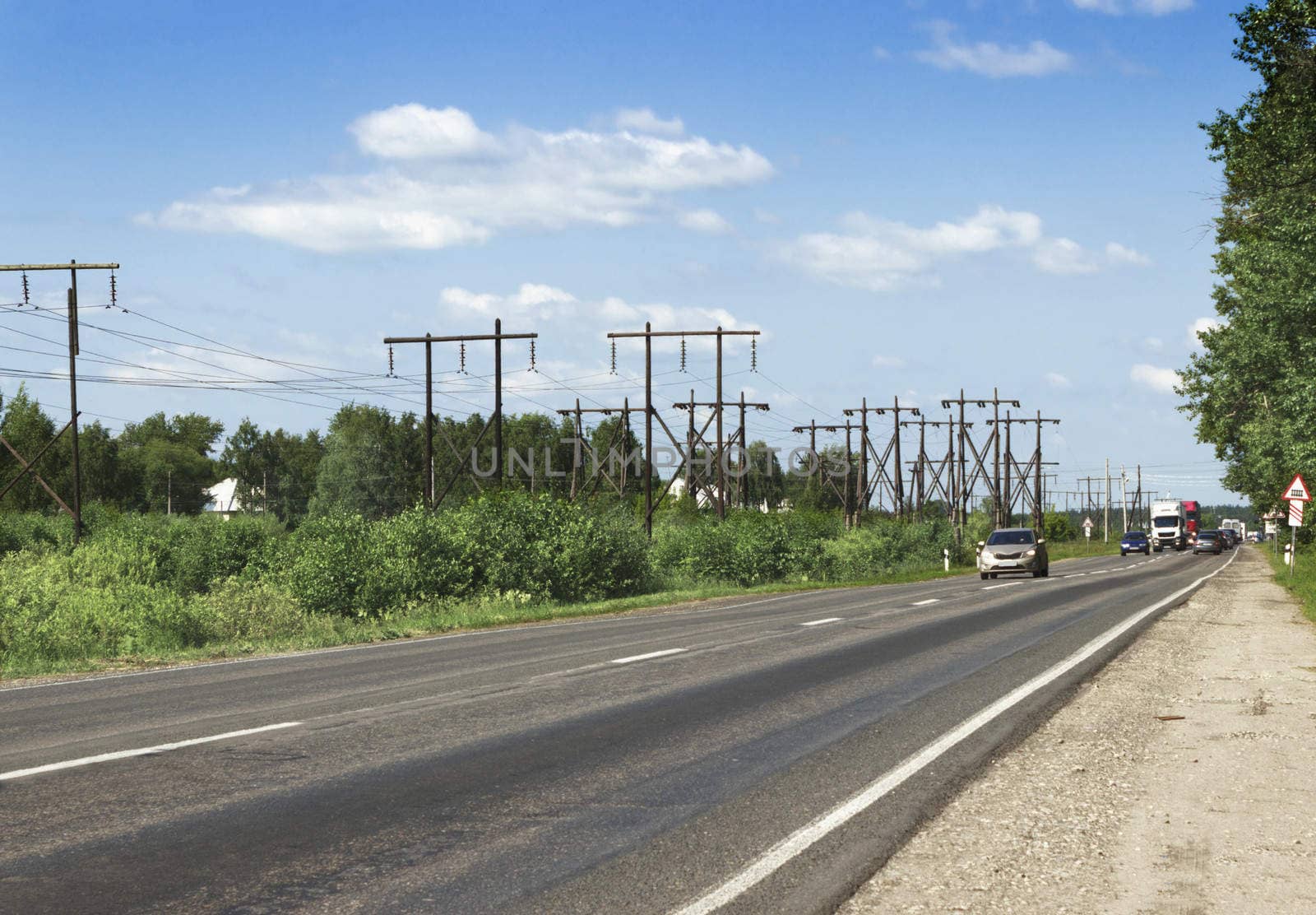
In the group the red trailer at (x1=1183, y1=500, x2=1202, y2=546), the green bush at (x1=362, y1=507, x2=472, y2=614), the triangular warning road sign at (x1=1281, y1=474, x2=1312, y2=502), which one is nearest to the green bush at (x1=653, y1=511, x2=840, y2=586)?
the green bush at (x1=362, y1=507, x2=472, y2=614)

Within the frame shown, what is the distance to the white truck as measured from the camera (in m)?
100

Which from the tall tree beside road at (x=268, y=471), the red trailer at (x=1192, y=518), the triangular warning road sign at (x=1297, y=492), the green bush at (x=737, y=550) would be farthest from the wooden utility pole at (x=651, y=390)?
the tall tree beside road at (x=268, y=471)

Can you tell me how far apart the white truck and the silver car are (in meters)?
61.6

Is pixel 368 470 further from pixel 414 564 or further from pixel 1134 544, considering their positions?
pixel 414 564

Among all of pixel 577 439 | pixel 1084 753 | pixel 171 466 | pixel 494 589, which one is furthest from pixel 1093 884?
pixel 171 466

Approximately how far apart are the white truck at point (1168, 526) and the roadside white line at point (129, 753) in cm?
10130

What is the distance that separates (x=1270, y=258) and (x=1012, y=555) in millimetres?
13876

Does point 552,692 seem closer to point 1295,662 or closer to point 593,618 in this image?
point 1295,662

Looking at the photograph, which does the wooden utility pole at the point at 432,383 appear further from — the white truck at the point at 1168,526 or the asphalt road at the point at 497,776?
the white truck at the point at 1168,526

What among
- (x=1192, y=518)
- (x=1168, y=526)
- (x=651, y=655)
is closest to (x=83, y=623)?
(x=651, y=655)

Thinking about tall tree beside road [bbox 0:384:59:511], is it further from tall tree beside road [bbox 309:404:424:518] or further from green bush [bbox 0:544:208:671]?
green bush [bbox 0:544:208:671]

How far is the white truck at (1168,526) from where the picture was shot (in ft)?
330

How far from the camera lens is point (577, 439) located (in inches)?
2731

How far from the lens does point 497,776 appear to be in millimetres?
7672
